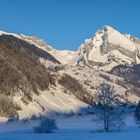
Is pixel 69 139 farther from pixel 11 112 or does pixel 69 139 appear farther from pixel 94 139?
pixel 11 112

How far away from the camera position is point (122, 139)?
235 feet

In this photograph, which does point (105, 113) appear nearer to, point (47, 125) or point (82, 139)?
point (47, 125)

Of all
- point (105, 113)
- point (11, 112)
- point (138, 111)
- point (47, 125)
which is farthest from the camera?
point (11, 112)

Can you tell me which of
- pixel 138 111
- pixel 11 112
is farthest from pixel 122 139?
pixel 11 112

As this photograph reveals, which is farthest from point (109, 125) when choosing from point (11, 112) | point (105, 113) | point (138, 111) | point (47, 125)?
point (11, 112)

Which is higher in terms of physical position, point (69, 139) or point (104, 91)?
point (104, 91)

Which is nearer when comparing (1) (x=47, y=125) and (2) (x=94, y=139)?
(2) (x=94, y=139)

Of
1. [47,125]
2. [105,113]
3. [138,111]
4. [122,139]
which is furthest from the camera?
[138,111]

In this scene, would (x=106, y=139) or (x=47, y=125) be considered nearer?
(x=106, y=139)

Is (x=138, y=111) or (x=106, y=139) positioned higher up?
(x=138, y=111)

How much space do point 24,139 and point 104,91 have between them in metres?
51.7

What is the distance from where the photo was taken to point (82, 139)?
242ft

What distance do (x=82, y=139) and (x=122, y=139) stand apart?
5.77 meters

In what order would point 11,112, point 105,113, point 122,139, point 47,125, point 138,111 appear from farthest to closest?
point 11,112, point 138,111, point 105,113, point 47,125, point 122,139
